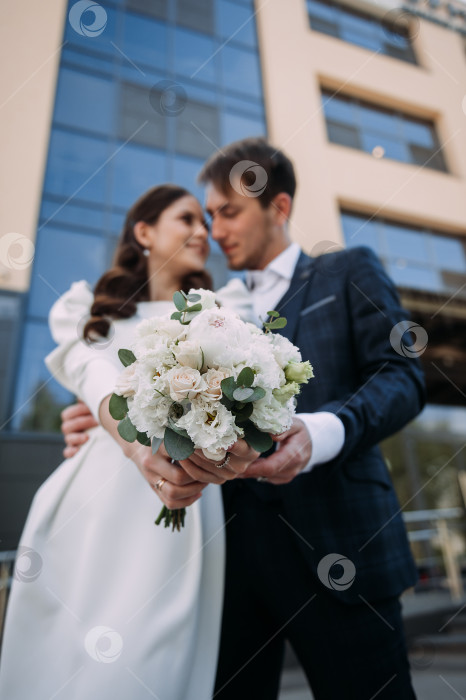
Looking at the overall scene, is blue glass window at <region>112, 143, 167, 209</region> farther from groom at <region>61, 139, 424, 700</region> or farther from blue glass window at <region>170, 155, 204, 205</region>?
groom at <region>61, 139, 424, 700</region>

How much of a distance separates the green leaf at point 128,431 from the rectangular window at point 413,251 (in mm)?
4883

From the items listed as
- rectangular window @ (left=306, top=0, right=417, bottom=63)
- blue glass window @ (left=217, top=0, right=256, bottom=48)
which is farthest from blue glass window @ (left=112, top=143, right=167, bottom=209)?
rectangular window @ (left=306, top=0, right=417, bottom=63)

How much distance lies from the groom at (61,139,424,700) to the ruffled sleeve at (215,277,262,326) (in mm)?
113

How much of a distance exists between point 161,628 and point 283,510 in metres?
0.38

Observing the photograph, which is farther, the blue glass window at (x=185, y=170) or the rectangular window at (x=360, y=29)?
the rectangular window at (x=360, y=29)

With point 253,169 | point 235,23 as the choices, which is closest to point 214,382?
point 253,169

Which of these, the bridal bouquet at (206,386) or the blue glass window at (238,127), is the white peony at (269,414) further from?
the blue glass window at (238,127)

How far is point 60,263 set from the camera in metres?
4.61

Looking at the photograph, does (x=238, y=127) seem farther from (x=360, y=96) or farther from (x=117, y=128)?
(x=360, y=96)

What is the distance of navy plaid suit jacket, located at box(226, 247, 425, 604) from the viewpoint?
1043 mm

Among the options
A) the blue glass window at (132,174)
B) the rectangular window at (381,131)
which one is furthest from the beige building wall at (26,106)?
the rectangular window at (381,131)

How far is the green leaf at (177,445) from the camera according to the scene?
0.74m

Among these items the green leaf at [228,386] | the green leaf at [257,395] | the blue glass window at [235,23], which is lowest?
the green leaf at [257,395]

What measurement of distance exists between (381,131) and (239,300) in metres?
5.63
